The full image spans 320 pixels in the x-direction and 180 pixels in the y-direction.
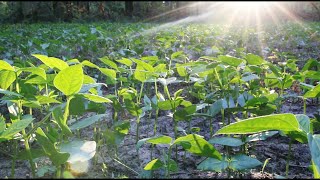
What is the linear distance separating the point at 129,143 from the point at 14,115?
0.65m

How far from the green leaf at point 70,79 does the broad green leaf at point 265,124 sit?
0.36 meters

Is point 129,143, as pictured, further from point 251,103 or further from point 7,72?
point 7,72

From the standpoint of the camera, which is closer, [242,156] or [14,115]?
[242,156]

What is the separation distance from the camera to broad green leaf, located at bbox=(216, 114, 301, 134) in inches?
30.1

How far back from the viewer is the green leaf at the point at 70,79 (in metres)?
0.90

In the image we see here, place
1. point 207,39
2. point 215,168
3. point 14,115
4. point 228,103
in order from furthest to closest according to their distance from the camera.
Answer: point 207,39 → point 228,103 → point 14,115 → point 215,168

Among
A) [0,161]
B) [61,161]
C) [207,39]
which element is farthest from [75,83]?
[207,39]

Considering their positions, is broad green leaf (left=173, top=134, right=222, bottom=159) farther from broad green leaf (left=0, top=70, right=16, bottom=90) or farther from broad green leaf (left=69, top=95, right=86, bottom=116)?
broad green leaf (left=0, top=70, right=16, bottom=90)

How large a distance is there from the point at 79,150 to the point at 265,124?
40 cm

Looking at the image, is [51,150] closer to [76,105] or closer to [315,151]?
[76,105]

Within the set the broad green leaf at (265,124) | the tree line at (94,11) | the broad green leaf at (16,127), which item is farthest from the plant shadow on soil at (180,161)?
the tree line at (94,11)

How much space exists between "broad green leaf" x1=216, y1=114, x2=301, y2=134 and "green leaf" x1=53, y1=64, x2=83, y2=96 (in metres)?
0.36

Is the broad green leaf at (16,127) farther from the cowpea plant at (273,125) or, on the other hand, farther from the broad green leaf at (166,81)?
the broad green leaf at (166,81)

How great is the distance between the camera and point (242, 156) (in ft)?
3.77
